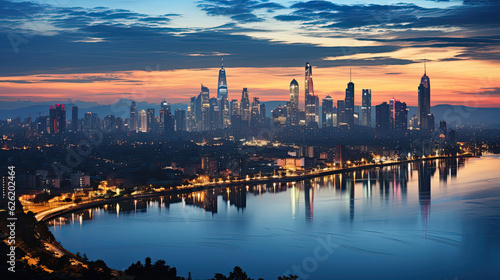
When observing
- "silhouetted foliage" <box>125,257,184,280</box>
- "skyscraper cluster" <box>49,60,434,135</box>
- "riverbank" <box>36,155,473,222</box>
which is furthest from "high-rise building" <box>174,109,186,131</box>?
"silhouetted foliage" <box>125,257,184,280</box>

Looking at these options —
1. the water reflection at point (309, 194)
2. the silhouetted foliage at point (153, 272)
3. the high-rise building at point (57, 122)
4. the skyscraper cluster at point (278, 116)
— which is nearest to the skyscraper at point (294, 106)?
the skyscraper cluster at point (278, 116)

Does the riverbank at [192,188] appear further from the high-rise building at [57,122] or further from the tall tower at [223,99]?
the tall tower at [223,99]

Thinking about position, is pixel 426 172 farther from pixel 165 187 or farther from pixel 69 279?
pixel 69 279

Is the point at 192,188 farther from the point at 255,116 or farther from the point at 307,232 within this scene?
the point at 255,116

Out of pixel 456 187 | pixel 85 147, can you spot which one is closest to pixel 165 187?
pixel 456 187

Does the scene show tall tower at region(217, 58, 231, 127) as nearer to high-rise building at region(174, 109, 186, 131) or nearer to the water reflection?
high-rise building at region(174, 109, 186, 131)
